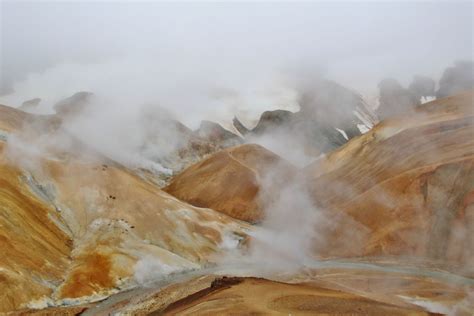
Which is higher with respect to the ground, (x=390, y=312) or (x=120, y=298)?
(x=390, y=312)

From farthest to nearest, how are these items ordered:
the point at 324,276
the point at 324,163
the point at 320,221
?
the point at 324,163, the point at 320,221, the point at 324,276

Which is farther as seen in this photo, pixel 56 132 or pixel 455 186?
pixel 56 132

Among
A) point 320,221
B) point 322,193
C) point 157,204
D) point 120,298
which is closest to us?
point 120,298

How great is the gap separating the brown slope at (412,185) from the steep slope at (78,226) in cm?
1919

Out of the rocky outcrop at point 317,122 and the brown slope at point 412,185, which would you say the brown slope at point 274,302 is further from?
the rocky outcrop at point 317,122

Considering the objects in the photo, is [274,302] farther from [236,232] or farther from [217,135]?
[217,135]

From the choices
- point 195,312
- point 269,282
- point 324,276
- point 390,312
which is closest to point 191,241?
point 324,276

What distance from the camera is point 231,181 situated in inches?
4488

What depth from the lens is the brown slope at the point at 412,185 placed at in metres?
75.6

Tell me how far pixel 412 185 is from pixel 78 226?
46.9m

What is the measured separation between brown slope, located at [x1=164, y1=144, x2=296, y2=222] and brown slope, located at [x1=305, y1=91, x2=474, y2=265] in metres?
11.3

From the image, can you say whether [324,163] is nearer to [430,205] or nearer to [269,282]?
[430,205]

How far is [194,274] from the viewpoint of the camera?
6731 centimetres

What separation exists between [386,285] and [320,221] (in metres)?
29.5
